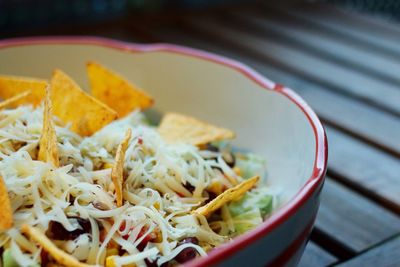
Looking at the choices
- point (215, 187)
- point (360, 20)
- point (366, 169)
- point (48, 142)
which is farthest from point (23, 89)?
point (360, 20)

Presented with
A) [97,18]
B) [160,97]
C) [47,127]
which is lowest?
[97,18]

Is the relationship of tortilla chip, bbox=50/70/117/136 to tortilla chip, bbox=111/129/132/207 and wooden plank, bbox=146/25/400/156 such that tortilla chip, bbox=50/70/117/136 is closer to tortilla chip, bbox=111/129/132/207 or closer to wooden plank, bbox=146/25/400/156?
tortilla chip, bbox=111/129/132/207

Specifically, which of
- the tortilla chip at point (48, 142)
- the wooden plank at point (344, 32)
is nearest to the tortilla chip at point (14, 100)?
the tortilla chip at point (48, 142)

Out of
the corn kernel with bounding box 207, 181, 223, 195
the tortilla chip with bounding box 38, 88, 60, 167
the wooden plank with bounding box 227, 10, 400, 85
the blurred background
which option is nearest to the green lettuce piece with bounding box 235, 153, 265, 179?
the corn kernel with bounding box 207, 181, 223, 195

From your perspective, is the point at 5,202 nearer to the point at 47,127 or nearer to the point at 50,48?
the point at 47,127

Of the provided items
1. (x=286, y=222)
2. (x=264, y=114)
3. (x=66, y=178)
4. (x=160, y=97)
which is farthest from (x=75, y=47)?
(x=286, y=222)

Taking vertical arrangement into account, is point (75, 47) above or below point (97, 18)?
above
